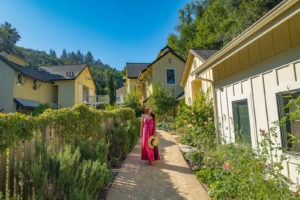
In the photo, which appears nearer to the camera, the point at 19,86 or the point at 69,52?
the point at 19,86

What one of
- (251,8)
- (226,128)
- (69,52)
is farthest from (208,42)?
(69,52)

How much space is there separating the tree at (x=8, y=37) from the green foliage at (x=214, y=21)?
37.7 metres

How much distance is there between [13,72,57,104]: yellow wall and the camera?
46.5 feet

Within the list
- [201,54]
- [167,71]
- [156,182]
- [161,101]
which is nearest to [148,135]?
[156,182]

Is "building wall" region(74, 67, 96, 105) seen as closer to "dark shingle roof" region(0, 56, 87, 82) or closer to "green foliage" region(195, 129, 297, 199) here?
"dark shingle roof" region(0, 56, 87, 82)

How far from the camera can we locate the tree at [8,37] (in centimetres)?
3466

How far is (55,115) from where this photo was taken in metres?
2.88

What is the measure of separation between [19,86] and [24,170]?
54.5 feet

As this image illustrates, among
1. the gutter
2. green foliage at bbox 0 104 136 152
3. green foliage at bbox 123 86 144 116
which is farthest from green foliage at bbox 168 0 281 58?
green foliage at bbox 0 104 136 152

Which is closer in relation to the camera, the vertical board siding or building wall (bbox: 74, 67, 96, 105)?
the vertical board siding

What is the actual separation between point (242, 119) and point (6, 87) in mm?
18353

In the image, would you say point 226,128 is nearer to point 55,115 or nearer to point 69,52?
point 55,115

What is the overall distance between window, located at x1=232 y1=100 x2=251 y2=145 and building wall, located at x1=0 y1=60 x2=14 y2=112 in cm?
1756

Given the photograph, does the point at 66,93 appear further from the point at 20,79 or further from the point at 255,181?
the point at 255,181
